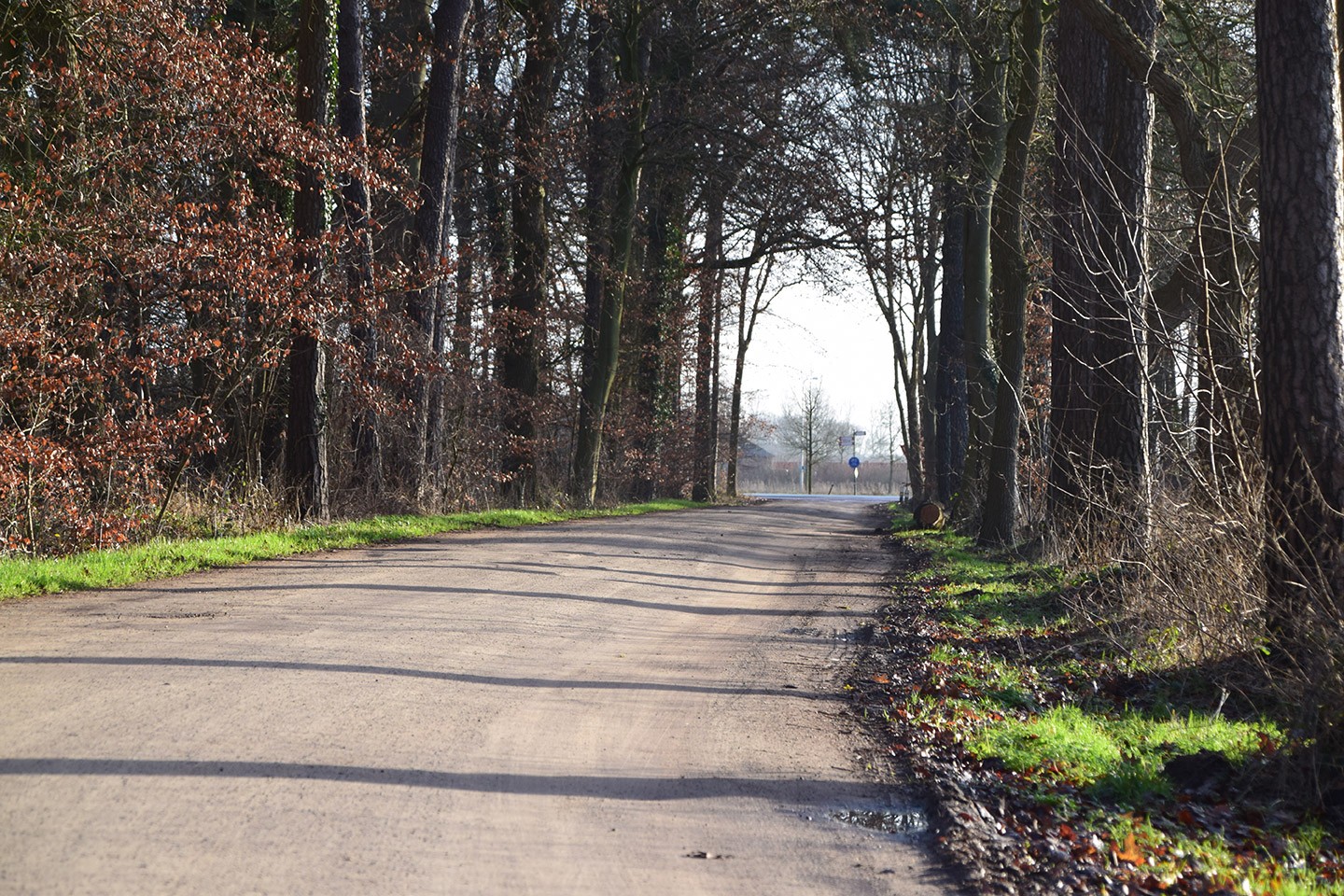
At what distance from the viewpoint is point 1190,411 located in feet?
32.7

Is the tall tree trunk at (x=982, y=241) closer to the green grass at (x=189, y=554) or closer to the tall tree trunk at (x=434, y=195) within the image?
the green grass at (x=189, y=554)

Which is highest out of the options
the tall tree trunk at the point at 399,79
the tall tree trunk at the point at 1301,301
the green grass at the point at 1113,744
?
the tall tree trunk at the point at 399,79

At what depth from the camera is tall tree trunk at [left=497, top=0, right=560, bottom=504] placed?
79.1 ft

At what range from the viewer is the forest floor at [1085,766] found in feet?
15.1

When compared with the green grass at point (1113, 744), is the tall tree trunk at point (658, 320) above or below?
above

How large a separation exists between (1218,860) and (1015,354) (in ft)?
44.0

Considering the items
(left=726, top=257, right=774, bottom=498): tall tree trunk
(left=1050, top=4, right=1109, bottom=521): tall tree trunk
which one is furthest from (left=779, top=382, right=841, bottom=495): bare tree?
(left=1050, top=4, right=1109, bottom=521): tall tree trunk

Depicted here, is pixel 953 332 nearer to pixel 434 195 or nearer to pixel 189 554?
pixel 434 195

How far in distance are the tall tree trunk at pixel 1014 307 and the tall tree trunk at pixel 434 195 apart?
9.25 meters

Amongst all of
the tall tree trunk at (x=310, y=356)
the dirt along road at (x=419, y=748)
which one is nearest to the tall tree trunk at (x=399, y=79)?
the tall tree trunk at (x=310, y=356)

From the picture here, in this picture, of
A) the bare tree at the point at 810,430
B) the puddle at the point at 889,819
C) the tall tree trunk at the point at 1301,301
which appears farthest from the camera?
the bare tree at the point at 810,430

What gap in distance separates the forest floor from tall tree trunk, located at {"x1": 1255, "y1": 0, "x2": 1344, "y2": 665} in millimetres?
989

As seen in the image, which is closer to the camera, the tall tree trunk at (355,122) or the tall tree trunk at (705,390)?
the tall tree trunk at (355,122)

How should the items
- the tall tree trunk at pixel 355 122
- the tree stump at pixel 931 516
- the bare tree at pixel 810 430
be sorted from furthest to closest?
1. the bare tree at pixel 810 430
2. the tree stump at pixel 931 516
3. the tall tree trunk at pixel 355 122
